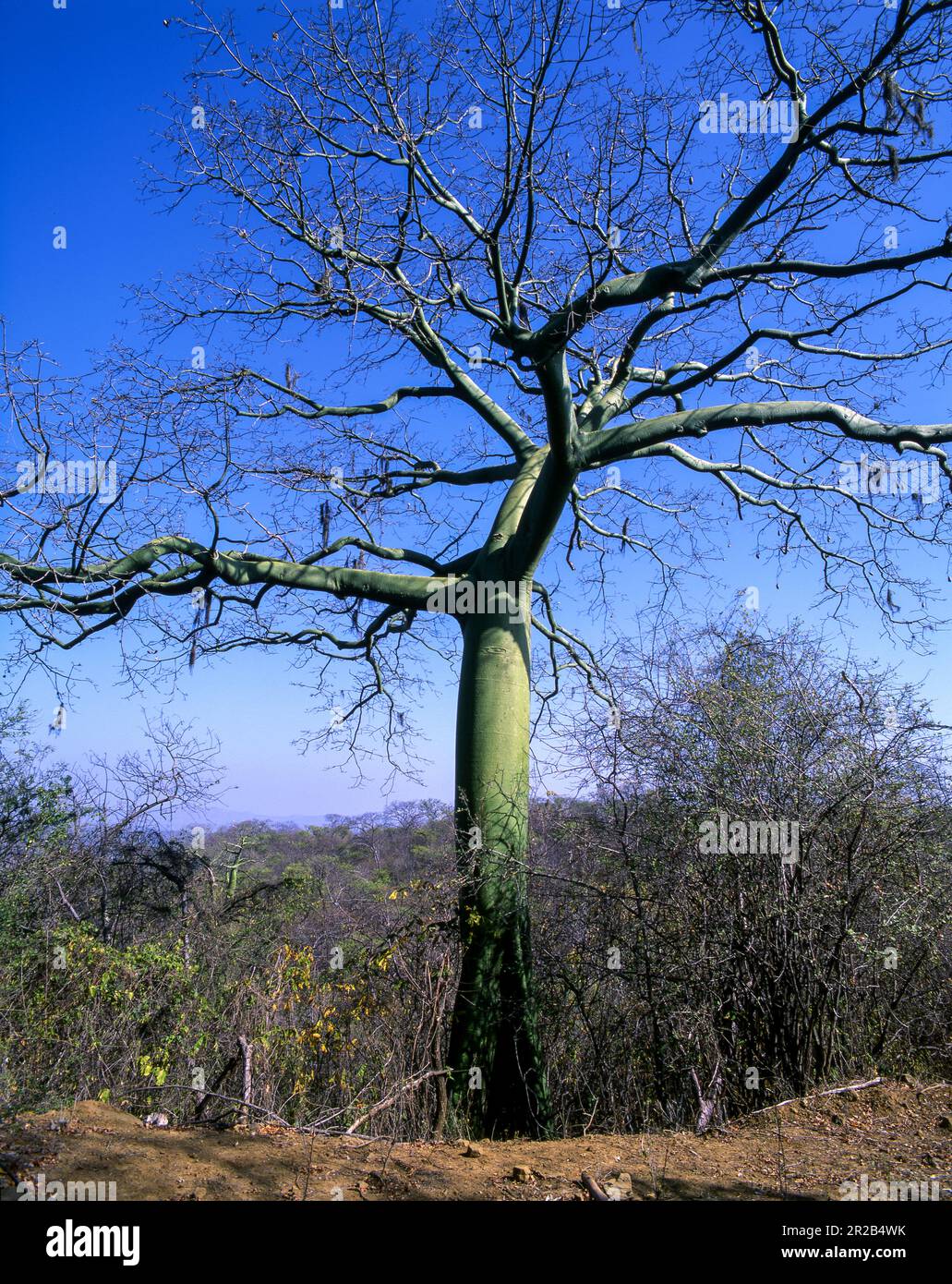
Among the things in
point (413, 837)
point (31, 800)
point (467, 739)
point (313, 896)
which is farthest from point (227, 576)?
point (413, 837)

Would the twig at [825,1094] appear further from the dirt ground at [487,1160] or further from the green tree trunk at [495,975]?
the green tree trunk at [495,975]

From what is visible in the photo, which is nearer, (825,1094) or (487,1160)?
(487,1160)

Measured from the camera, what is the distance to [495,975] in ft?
19.0

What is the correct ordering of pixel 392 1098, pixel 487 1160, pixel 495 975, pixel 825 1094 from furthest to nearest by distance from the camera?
pixel 495 975 → pixel 825 1094 → pixel 392 1098 → pixel 487 1160

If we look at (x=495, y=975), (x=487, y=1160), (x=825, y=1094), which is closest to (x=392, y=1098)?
(x=487, y=1160)

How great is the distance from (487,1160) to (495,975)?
1.88m

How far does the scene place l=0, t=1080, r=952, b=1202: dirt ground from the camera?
3205 millimetres

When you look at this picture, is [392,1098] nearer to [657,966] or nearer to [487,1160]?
[487,1160]

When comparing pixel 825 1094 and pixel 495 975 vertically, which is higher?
pixel 495 975

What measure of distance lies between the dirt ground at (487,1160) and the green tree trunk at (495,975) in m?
1.02

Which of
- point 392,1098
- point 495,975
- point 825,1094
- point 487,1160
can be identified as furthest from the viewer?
point 495,975

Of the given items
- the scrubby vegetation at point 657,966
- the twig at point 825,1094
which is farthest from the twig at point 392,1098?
the twig at point 825,1094
